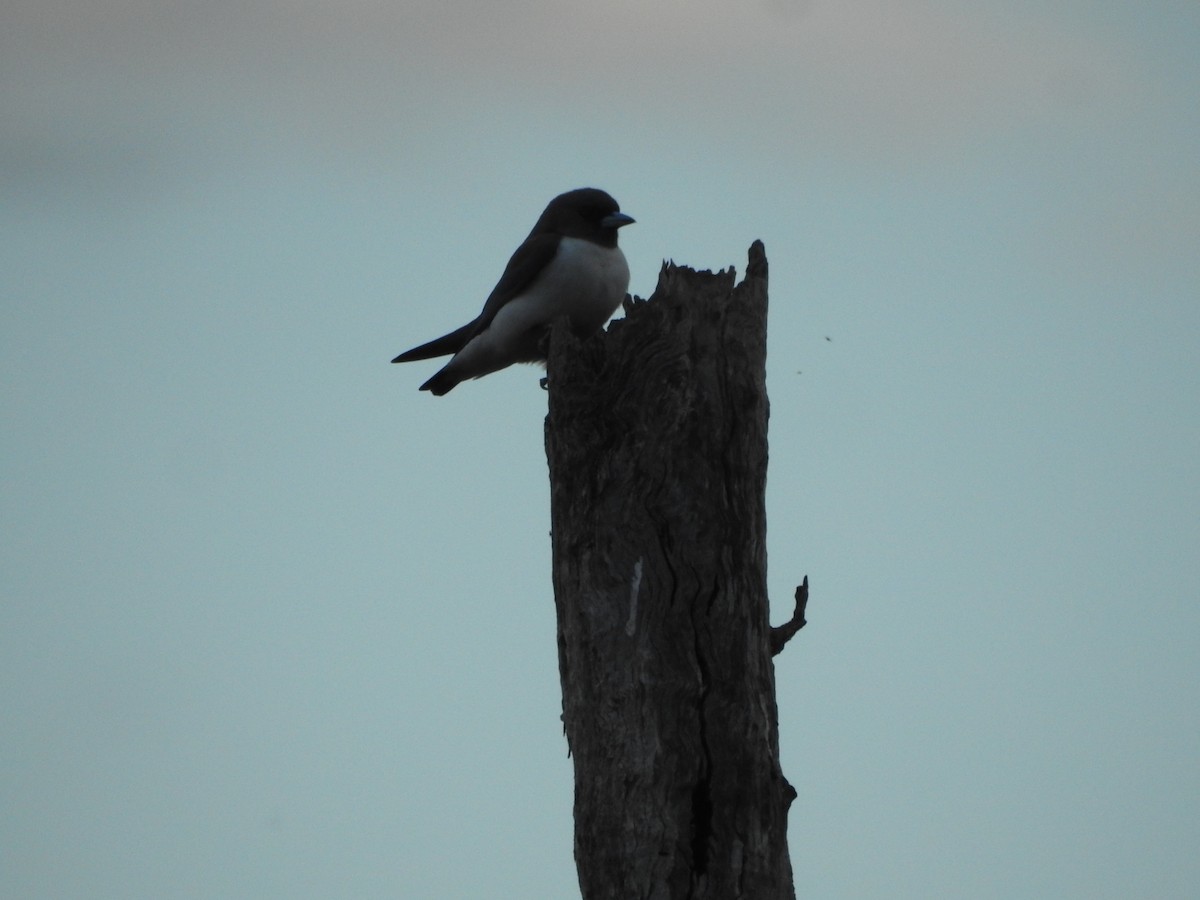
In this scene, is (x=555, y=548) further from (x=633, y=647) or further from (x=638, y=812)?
(x=638, y=812)

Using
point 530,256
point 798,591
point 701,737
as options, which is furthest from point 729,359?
point 530,256

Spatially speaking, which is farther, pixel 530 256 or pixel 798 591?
pixel 530 256

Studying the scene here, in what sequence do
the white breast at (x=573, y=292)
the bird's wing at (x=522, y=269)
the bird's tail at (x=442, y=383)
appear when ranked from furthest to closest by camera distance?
1. the bird's tail at (x=442, y=383)
2. the bird's wing at (x=522, y=269)
3. the white breast at (x=573, y=292)

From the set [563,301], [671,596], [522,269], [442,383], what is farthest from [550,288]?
[671,596]

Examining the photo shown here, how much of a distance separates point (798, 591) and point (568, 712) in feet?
3.10

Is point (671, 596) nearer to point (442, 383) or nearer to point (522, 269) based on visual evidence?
point (522, 269)

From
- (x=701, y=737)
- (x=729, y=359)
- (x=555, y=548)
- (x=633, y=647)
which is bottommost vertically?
(x=701, y=737)

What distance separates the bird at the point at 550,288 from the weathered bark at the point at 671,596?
2.08 meters

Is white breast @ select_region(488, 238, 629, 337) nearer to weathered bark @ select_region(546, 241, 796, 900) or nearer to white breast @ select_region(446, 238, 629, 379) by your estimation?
white breast @ select_region(446, 238, 629, 379)

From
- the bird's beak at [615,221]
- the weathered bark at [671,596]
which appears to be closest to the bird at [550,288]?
the bird's beak at [615,221]

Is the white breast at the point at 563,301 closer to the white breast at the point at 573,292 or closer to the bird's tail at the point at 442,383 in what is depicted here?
the white breast at the point at 573,292

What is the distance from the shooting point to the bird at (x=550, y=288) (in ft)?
25.1

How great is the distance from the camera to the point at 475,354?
799 centimetres

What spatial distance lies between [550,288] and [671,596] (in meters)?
3.00
